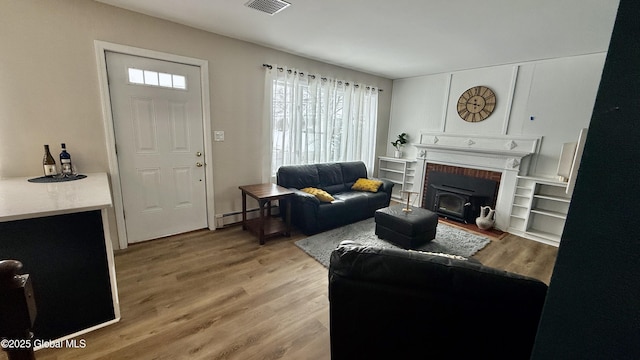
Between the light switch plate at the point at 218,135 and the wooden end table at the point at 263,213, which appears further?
the light switch plate at the point at 218,135

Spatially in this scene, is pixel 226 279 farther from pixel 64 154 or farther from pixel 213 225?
pixel 64 154

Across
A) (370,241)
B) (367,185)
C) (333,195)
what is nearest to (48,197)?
(370,241)

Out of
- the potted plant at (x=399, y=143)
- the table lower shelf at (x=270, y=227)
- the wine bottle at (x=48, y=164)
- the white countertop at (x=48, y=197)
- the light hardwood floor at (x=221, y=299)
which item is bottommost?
the light hardwood floor at (x=221, y=299)

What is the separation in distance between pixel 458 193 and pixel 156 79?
4.55 meters

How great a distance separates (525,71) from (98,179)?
537cm

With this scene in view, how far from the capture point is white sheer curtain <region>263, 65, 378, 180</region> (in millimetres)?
3791

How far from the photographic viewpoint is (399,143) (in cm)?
529

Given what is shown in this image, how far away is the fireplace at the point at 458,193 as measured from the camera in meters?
4.09

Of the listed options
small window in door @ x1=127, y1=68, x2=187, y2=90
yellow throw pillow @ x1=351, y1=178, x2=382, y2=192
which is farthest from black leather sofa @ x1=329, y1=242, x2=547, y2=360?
yellow throw pillow @ x1=351, y1=178, x2=382, y2=192

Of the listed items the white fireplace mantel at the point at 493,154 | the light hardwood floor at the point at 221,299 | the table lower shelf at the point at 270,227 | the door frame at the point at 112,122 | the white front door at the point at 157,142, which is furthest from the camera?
the white fireplace mantel at the point at 493,154

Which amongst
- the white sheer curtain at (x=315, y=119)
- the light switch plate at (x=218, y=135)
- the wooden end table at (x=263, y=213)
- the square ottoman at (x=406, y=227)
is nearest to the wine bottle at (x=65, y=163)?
the light switch plate at (x=218, y=135)

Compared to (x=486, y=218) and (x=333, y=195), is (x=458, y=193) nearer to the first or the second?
(x=486, y=218)

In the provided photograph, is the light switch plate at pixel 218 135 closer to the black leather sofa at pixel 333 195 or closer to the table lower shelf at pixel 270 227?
the black leather sofa at pixel 333 195

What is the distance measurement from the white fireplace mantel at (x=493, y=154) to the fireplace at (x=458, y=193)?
121 millimetres
